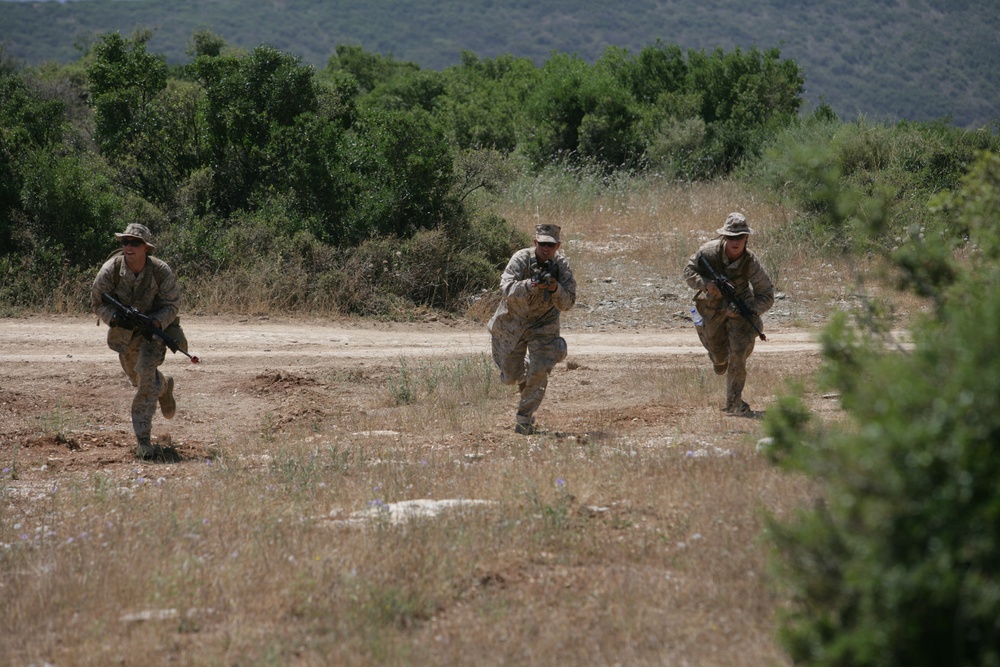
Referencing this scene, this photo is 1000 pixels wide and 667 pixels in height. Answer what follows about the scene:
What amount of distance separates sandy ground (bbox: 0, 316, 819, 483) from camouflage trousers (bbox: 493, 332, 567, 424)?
0.59 meters

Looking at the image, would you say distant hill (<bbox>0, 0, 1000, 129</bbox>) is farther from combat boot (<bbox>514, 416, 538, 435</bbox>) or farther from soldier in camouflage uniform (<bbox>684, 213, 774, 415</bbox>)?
combat boot (<bbox>514, 416, 538, 435</bbox>)

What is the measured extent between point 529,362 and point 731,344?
1.93m

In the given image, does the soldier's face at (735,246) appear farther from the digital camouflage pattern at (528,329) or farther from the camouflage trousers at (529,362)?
the camouflage trousers at (529,362)

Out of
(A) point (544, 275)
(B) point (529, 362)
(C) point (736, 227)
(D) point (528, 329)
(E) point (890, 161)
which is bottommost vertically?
(B) point (529, 362)

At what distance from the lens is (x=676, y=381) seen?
11.2 metres

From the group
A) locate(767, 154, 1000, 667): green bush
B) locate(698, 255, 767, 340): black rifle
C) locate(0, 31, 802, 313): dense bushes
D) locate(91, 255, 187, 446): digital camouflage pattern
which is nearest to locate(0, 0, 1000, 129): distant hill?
locate(0, 31, 802, 313): dense bushes

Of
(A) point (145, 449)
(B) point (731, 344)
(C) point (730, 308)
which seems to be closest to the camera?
(A) point (145, 449)

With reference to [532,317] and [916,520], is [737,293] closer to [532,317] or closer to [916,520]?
[532,317]

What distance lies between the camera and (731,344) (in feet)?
32.0

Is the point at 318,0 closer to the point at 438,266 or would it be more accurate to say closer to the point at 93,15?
the point at 93,15

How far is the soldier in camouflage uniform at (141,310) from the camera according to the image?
28.6ft

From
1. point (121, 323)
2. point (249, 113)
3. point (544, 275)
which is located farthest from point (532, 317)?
point (249, 113)

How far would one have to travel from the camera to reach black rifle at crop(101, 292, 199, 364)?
8641 millimetres

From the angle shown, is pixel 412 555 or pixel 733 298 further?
pixel 733 298
